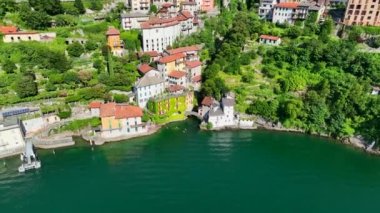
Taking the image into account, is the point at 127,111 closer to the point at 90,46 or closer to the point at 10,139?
the point at 10,139

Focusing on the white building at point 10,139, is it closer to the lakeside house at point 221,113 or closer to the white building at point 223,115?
the lakeside house at point 221,113

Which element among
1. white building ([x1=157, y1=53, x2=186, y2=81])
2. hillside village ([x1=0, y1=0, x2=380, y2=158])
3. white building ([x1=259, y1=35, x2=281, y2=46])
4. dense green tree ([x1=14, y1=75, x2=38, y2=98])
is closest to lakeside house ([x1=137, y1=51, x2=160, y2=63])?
hillside village ([x1=0, y1=0, x2=380, y2=158])

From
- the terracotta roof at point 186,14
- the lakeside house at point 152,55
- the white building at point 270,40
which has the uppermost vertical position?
the terracotta roof at point 186,14

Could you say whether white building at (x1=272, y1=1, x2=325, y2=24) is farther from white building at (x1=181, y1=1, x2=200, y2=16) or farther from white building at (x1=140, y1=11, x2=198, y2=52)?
white building at (x1=140, y1=11, x2=198, y2=52)

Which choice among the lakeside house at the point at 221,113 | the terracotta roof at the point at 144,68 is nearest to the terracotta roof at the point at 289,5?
the lakeside house at the point at 221,113

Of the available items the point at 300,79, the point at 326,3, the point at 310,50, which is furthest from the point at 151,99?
the point at 326,3

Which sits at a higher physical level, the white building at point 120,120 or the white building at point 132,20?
the white building at point 132,20

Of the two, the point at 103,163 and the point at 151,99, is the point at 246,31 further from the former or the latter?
the point at 103,163
